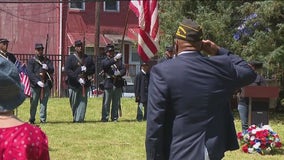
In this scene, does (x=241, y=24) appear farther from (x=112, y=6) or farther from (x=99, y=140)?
(x=112, y=6)

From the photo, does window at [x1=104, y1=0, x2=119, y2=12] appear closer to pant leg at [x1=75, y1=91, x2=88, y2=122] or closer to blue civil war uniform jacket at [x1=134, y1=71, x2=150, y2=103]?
blue civil war uniform jacket at [x1=134, y1=71, x2=150, y2=103]

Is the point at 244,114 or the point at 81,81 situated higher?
the point at 81,81

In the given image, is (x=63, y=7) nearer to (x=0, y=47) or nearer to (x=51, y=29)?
(x=51, y=29)

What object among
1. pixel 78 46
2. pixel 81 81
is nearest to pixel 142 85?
pixel 81 81

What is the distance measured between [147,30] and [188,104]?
6.20 metres

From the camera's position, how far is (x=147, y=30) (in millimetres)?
10406

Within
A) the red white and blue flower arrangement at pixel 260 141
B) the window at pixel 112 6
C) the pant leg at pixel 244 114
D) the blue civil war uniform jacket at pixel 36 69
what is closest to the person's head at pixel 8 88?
the red white and blue flower arrangement at pixel 260 141

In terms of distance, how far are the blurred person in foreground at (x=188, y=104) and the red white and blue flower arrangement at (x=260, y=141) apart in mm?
5577

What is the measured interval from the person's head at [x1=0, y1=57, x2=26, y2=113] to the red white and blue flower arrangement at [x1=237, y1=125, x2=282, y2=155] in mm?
7343

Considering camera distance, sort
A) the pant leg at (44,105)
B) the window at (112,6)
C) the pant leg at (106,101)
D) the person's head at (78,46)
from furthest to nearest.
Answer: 1. the window at (112,6)
2. the pant leg at (106,101)
3. the person's head at (78,46)
4. the pant leg at (44,105)

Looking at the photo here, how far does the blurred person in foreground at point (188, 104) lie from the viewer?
4.28 meters

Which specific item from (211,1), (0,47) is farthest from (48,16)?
(0,47)

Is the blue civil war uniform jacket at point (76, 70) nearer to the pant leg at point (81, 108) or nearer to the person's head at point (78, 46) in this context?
the person's head at point (78, 46)

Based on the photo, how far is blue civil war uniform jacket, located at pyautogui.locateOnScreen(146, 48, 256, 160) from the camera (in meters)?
4.28
